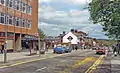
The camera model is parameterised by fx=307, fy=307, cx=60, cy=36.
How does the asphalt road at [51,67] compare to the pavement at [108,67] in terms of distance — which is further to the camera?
the pavement at [108,67]

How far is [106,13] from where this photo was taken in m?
19.7

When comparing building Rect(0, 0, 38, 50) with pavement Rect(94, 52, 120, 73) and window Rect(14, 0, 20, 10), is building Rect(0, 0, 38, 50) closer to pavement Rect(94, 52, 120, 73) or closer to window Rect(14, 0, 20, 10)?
window Rect(14, 0, 20, 10)

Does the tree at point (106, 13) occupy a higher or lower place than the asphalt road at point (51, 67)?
higher

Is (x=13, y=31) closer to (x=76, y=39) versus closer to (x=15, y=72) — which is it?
(x=15, y=72)

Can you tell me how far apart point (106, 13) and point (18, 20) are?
42454 mm

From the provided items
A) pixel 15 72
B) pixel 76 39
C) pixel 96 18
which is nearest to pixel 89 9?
pixel 96 18

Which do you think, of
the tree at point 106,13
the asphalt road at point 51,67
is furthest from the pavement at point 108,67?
the tree at point 106,13

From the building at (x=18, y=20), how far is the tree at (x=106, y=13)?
102ft

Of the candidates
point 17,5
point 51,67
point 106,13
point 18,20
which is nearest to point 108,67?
point 51,67

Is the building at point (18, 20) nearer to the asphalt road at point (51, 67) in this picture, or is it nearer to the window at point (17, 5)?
the window at point (17, 5)

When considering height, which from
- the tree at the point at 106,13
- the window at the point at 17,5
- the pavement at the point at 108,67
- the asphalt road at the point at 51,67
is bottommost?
the pavement at the point at 108,67

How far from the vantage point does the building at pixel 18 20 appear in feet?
174

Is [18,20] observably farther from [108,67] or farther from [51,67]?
[51,67]

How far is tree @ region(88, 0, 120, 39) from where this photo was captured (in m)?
18.1
